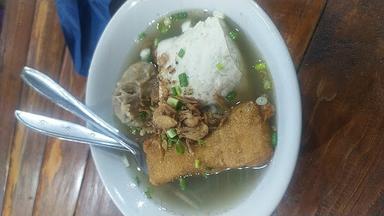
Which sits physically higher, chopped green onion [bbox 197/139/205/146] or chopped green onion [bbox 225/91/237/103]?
chopped green onion [bbox 225/91/237/103]

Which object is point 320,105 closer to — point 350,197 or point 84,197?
point 350,197

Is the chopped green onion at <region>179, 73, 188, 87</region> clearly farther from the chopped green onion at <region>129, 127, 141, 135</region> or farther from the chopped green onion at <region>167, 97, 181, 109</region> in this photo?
the chopped green onion at <region>129, 127, 141, 135</region>

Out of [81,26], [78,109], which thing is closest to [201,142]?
[78,109]

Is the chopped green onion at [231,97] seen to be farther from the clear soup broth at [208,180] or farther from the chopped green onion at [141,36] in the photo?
the chopped green onion at [141,36]

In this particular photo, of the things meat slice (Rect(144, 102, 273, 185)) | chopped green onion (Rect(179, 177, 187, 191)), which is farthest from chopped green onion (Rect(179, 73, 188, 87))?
chopped green onion (Rect(179, 177, 187, 191))

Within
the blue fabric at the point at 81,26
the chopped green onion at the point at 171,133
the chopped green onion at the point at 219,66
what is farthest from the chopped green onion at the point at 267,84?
the blue fabric at the point at 81,26

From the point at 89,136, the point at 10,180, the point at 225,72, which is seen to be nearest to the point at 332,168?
the point at 225,72

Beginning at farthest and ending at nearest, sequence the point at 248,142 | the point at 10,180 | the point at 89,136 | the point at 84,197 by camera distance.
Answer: the point at 10,180, the point at 84,197, the point at 89,136, the point at 248,142
